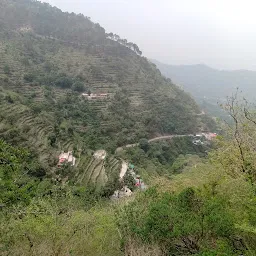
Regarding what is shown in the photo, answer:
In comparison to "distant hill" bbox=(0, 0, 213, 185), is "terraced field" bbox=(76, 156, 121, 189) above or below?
below

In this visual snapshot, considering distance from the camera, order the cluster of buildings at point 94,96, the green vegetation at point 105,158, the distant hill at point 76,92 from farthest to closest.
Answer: the cluster of buildings at point 94,96 → the distant hill at point 76,92 → the green vegetation at point 105,158

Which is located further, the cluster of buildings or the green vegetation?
the cluster of buildings

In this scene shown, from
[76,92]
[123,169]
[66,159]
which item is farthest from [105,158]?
[76,92]

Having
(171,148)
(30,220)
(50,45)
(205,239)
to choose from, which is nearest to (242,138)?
(205,239)

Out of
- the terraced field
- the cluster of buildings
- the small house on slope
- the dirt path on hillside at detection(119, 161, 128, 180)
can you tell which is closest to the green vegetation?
the terraced field

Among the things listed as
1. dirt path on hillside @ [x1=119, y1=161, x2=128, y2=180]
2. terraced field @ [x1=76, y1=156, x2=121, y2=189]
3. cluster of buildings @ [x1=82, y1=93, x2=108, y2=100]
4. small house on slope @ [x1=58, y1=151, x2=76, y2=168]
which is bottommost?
dirt path on hillside @ [x1=119, y1=161, x2=128, y2=180]

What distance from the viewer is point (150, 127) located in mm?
42906

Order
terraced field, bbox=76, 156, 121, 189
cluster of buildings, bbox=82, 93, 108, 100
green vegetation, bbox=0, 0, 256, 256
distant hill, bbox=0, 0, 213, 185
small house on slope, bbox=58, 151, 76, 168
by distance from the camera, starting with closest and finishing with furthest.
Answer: green vegetation, bbox=0, 0, 256, 256 → terraced field, bbox=76, 156, 121, 189 → small house on slope, bbox=58, 151, 76, 168 → distant hill, bbox=0, 0, 213, 185 → cluster of buildings, bbox=82, 93, 108, 100

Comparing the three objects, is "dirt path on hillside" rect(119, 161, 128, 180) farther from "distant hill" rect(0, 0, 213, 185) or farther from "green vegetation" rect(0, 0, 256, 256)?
"green vegetation" rect(0, 0, 256, 256)

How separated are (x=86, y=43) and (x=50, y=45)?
25.6ft

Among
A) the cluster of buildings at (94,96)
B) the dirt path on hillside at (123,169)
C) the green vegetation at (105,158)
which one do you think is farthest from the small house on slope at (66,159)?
the cluster of buildings at (94,96)

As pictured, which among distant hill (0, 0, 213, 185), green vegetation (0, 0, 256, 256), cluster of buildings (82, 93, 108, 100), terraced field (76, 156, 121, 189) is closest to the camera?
green vegetation (0, 0, 256, 256)

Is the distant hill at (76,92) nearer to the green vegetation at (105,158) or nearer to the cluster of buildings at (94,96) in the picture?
the green vegetation at (105,158)

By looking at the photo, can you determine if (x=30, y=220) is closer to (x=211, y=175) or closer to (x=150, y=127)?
(x=211, y=175)
